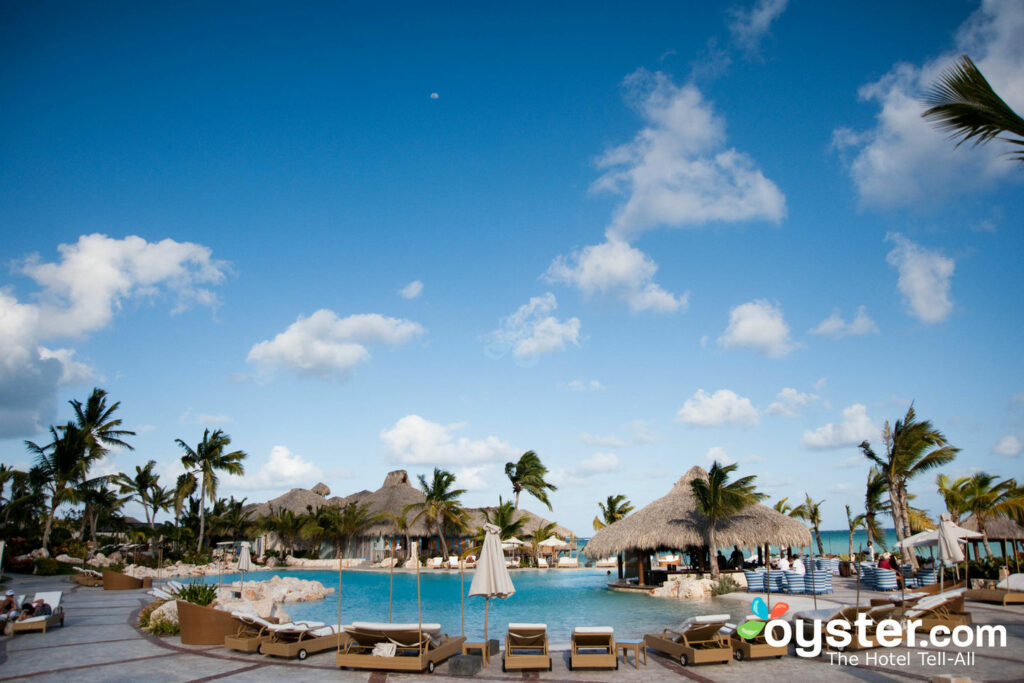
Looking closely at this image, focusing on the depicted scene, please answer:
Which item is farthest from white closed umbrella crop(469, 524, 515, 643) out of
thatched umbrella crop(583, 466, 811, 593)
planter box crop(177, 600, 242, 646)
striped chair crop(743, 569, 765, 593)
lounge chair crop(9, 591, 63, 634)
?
thatched umbrella crop(583, 466, 811, 593)

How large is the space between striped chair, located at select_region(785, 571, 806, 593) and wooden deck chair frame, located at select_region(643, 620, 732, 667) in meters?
9.88

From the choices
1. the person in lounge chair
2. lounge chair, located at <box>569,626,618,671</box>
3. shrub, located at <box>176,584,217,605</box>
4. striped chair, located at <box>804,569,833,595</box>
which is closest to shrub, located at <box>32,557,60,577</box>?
the person in lounge chair

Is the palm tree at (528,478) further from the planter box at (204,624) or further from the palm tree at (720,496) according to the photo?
the planter box at (204,624)

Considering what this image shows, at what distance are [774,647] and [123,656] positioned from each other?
352 inches

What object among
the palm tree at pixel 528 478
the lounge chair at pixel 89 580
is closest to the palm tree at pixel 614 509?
the palm tree at pixel 528 478

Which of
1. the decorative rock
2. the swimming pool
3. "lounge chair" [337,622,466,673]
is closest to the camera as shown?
the decorative rock

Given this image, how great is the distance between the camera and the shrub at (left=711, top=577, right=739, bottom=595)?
18078mm

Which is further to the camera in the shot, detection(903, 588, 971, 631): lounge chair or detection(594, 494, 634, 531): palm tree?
detection(594, 494, 634, 531): palm tree

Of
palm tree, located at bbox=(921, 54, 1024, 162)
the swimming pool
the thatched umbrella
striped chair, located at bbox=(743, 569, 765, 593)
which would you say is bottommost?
the swimming pool

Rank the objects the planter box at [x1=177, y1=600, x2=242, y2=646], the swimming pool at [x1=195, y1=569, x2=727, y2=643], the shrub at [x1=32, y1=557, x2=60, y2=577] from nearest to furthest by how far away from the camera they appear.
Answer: the planter box at [x1=177, y1=600, x2=242, y2=646], the swimming pool at [x1=195, y1=569, x2=727, y2=643], the shrub at [x1=32, y1=557, x2=60, y2=577]

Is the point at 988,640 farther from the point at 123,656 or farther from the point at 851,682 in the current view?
the point at 123,656

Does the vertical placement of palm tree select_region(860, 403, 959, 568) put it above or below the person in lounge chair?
above

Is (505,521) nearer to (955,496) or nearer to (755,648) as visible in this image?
(955,496)

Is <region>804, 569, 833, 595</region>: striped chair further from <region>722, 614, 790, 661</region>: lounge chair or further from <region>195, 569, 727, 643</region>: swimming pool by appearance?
<region>722, 614, 790, 661</region>: lounge chair
